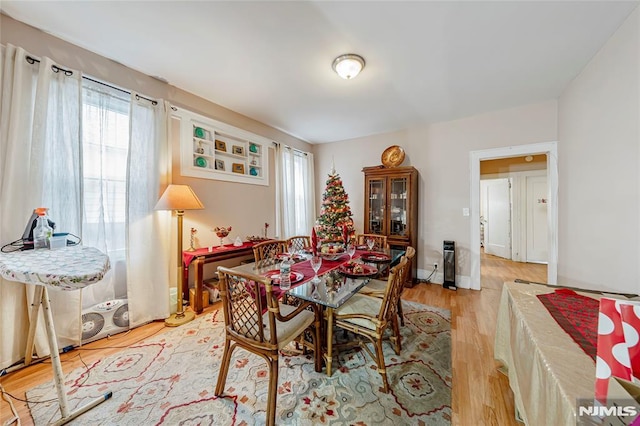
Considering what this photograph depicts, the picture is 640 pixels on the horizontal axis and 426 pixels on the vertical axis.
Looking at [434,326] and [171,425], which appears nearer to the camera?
[171,425]

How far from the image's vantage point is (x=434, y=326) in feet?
7.52

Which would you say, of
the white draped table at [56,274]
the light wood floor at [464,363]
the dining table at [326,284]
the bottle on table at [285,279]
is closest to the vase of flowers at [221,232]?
the light wood floor at [464,363]

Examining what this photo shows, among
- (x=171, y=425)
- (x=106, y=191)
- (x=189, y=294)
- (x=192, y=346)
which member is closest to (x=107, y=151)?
(x=106, y=191)

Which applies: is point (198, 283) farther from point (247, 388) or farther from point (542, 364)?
point (542, 364)

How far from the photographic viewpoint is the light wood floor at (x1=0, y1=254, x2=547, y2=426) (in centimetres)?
134

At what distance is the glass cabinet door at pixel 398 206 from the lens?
3689mm

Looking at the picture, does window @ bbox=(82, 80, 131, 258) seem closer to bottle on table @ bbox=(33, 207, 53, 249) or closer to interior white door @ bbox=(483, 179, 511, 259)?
bottle on table @ bbox=(33, 207, 53, 249)

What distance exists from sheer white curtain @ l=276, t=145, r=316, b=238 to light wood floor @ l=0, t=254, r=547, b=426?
1828mm

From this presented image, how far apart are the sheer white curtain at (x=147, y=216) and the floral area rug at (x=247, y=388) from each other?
494 mm

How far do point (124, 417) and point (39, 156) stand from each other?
202 cm

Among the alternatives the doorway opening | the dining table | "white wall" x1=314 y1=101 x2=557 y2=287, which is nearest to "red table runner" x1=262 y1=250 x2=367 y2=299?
the dining table

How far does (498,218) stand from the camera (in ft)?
17.8

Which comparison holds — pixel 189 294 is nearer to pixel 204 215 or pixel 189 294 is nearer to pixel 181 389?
pixel 204 215

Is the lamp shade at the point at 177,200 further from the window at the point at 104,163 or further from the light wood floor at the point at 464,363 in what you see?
the light wood floor at the point at 464,363
